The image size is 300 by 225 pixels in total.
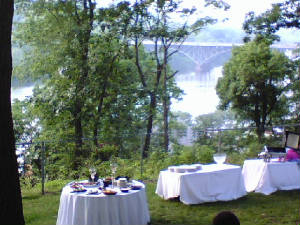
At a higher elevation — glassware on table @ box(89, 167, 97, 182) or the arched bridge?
the arched bridge

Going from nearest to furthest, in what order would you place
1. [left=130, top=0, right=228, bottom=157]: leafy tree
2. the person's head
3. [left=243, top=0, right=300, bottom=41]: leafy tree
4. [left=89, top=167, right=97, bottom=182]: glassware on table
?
the person's head < [left=89, top=167, right=97, bottom=182]: glassware on table < [left=243, top=0, right=300, bottom=41]: leafy tree < [left=130, top=0, right=228, bottom=157]: leafy tree

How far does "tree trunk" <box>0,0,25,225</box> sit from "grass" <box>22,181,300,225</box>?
1915 millimetres

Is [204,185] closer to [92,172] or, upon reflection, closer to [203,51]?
[92,172]

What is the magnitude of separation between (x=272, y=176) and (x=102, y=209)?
441 centimetres

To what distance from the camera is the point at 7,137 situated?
5188 millimetres

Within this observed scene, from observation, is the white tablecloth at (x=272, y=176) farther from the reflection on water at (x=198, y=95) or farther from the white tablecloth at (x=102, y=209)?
the reflection on water at (x=198, y=95)

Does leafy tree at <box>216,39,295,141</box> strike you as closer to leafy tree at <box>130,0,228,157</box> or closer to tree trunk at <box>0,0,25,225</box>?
leafy tree at <box>130,0,228,157</box>

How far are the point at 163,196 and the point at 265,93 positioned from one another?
9551 millimetres

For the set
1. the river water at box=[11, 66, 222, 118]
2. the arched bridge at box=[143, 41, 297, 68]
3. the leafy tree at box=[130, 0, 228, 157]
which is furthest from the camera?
the arched bridge at box=[143, 41, 297, 68]

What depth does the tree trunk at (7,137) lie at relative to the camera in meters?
5.12

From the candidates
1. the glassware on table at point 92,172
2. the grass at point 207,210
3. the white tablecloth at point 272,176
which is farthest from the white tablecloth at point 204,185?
the glassware on table at point 92,172

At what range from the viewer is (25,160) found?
38.5ft

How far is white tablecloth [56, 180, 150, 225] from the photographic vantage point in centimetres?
591

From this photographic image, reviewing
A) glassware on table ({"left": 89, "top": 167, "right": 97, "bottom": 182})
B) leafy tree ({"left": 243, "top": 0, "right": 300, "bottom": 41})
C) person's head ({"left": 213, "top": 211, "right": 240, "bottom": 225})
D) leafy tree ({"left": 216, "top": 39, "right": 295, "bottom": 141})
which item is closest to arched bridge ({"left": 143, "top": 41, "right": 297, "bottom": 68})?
leafy tree ({"left": 216, "top": 39, "right": 295, "bottom": 141})
